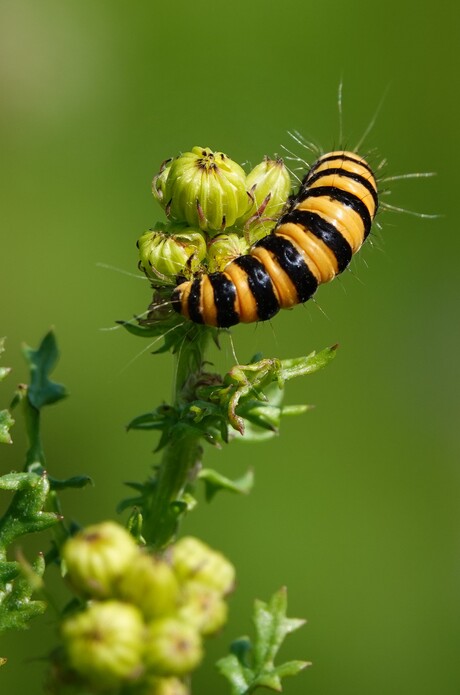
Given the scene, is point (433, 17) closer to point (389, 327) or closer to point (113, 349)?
point (389, 327)

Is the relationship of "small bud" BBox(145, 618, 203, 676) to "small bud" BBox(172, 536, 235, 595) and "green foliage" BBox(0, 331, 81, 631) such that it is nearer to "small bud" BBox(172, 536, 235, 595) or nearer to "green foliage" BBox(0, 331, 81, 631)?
"small bud" BBox(172, 536, 235, 595)

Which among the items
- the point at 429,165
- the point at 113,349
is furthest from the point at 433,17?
the point at 113,349

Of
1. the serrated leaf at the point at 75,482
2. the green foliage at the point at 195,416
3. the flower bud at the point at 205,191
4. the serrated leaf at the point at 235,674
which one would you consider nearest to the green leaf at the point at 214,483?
the green foliage at the point at 195,416

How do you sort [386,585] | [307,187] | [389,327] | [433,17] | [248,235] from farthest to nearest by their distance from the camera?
[433,17] < [389,327] < [386,585] < [307,187] < [248,235]

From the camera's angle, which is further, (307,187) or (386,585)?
(386,585)

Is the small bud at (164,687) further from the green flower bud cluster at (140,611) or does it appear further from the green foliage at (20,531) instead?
the green foliage at (20,531)

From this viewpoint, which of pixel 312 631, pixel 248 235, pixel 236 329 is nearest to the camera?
pixel 248 235

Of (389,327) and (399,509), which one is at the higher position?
(389,327)
